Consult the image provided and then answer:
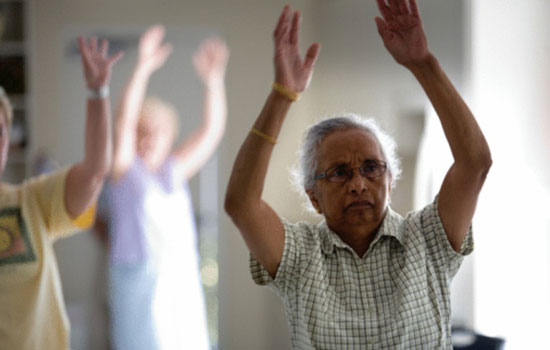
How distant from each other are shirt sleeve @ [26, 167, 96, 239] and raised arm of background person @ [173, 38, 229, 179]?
70.8 inches

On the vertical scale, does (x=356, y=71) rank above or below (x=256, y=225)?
above

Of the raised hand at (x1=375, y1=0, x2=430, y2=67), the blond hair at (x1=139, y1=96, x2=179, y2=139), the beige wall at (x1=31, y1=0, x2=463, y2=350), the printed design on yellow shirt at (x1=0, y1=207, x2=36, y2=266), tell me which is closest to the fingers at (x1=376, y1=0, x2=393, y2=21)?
the raised hand at (x1=375, y1=0, x2=430, y2=67)

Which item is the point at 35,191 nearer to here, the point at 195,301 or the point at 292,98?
the point at 292,98

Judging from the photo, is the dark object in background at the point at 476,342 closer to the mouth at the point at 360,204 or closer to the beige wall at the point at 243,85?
the mouth at the point at 360,204

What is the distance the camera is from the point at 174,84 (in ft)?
10.6

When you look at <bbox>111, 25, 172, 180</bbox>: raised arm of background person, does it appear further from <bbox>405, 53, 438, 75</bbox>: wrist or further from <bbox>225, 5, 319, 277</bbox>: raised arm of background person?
<bbox>405, 53, 438, 75</bbox>: wrist

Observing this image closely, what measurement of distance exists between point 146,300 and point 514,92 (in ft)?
6.48

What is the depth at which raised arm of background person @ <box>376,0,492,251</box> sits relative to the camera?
1046 mm

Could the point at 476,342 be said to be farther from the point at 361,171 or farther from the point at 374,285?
the point at 361,171

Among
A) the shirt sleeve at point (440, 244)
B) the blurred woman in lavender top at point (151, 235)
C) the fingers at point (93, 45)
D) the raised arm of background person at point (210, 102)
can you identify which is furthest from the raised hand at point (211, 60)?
the shirt sleeve at point (440, 244)

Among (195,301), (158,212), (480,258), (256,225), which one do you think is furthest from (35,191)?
(480,258)

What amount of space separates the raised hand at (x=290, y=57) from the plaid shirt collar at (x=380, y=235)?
0.30m

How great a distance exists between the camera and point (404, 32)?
112cm

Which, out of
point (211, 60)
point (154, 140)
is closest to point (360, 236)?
point (154, 140)
